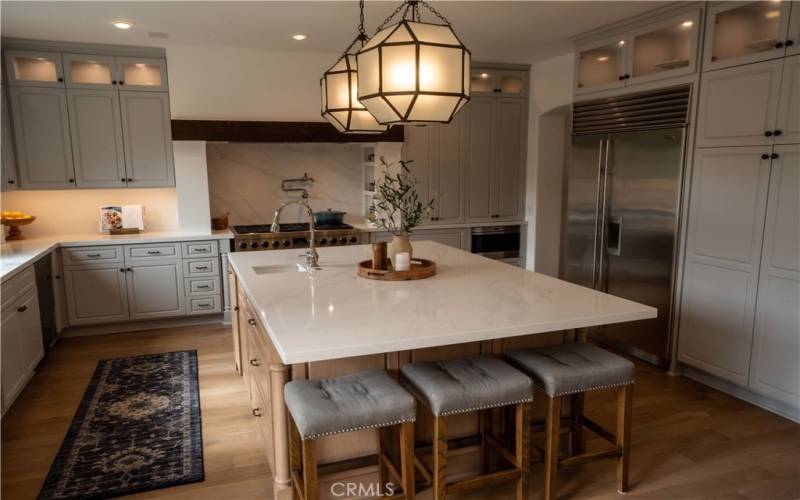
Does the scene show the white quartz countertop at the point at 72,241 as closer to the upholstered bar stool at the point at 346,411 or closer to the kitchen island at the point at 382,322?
the kitchen island at the point at 382,322

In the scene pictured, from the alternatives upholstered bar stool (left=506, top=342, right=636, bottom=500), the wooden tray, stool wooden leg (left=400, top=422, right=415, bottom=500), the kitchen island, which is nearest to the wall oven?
the kitchen island

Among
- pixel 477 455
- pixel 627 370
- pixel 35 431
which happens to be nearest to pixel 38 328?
pixel 35 431

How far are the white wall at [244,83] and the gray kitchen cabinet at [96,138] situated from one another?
1.79 ft

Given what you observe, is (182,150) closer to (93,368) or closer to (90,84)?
(90,84)

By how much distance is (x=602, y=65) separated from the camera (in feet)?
14.7

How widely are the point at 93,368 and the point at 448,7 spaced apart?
3693 mm

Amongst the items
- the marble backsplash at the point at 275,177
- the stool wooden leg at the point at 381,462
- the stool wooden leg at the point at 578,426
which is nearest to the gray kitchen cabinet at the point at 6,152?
the marble backsplash at the point at 275,177

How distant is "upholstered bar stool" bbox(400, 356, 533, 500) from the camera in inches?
80.7

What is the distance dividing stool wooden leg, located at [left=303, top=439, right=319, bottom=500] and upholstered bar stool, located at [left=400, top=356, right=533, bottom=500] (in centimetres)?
46

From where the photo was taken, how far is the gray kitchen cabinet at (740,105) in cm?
316

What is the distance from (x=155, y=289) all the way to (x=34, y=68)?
212cm

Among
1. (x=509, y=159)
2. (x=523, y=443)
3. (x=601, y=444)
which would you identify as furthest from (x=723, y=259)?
(x=509, y=159)

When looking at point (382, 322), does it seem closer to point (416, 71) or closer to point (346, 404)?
point (346, 404)

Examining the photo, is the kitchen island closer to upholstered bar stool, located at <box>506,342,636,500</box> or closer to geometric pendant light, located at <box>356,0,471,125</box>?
upholstered bar stool, located at <box>506,342,636,500</box>
